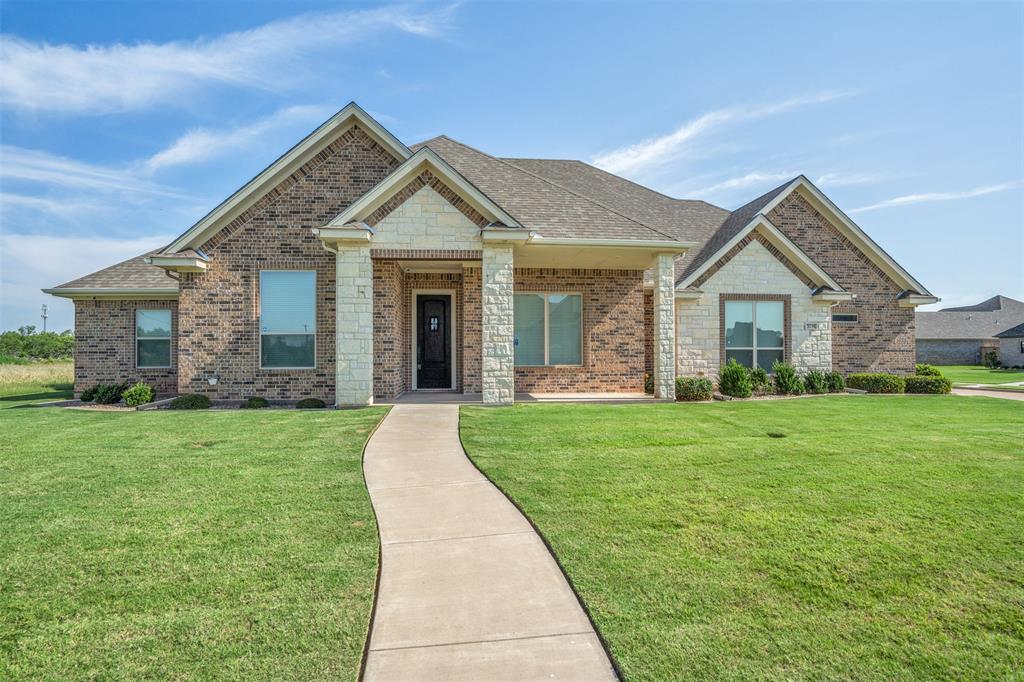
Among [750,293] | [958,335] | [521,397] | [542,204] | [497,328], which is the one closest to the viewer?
[497,328]

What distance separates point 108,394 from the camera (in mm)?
13516

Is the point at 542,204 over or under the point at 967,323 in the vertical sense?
over

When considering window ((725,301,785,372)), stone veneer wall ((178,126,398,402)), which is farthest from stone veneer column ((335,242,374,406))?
window ((725,301,785,372))

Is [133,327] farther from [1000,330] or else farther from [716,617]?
[1000,330]

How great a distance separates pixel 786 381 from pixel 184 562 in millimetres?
14198

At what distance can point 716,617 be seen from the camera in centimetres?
303

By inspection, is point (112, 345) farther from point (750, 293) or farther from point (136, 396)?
point (750, 293)

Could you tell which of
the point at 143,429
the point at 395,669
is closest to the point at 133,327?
the point at 143,429

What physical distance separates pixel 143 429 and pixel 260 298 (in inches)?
181

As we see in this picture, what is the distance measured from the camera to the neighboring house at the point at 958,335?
46625mm

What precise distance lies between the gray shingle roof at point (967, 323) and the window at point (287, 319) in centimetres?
5349

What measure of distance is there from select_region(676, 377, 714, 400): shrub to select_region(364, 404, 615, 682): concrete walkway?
8.57 meters

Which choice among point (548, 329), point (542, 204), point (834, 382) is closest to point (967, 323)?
point (834, 382)

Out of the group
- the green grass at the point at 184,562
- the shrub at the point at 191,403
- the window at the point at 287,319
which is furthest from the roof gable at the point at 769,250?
the shrub at the point at 191,403
